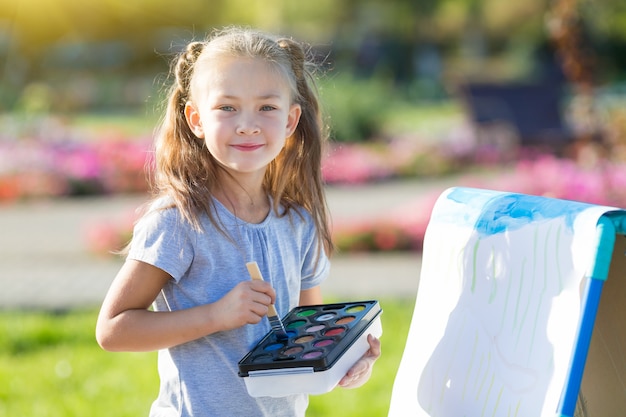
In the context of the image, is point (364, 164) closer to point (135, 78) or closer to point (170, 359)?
point (170, 359)

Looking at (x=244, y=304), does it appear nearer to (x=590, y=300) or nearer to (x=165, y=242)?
(x=165, y=242)

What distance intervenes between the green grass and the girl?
181cm

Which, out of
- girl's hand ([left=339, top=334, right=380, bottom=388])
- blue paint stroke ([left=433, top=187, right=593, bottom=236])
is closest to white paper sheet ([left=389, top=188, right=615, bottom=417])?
blue paint stroke ([left=433, top=187, right=593, bottom=236])

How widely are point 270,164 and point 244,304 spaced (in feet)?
1.82

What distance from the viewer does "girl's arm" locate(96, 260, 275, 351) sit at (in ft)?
6.68

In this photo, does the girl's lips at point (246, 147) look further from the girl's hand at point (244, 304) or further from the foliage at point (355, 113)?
the foliage at point (355, 113)

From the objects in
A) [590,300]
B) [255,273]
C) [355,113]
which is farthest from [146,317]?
[355,113]

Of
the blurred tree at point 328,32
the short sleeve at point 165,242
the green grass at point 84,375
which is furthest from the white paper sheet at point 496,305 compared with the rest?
the blurred tree at point 328,32

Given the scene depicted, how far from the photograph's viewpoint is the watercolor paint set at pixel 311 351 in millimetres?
1875

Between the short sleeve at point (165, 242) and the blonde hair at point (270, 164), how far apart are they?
3cm

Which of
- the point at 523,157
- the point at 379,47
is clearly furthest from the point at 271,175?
the point at 379,47

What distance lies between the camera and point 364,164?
11742 mm

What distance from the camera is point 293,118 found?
2.32 metres

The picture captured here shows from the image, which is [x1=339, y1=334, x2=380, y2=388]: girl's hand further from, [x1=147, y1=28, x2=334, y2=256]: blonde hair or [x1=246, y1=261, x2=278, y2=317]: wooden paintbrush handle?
[x1=147, y1=28, x2=334, y2=256]: blonde hair
